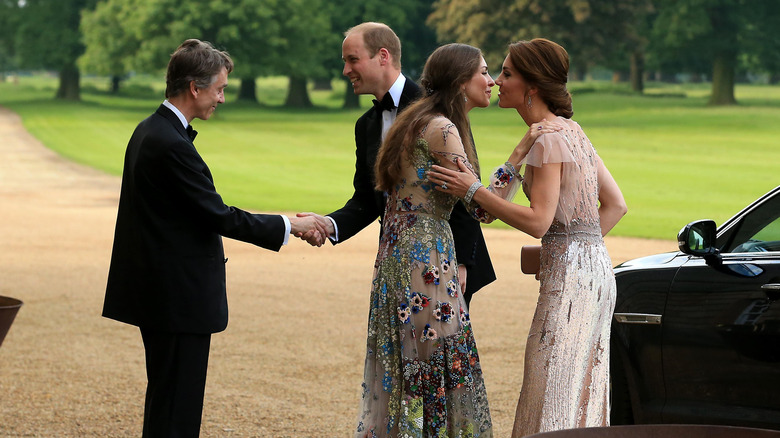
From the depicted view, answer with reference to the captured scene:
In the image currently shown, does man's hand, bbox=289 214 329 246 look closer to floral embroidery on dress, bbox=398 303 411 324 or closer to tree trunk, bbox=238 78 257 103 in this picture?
floral embroidery on dress, bbox=398 303 411 324

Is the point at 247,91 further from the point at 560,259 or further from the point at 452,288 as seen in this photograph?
the point at 560,259

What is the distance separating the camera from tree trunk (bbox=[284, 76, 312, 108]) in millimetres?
63000

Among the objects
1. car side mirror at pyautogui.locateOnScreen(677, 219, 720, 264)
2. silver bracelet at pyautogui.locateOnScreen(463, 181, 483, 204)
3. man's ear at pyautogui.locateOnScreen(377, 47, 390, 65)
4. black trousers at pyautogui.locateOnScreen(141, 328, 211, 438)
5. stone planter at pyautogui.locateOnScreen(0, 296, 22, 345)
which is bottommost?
A: black trousers at pyautogui.locateOnScreen(141, 328, 211, 438)

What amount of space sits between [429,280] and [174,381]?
40.5 inches

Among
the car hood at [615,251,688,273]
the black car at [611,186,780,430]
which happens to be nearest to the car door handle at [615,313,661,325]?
the black car at [611,186,780,430]

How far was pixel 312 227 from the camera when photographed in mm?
4918

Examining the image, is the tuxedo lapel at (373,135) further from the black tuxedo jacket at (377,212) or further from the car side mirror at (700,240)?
the car side mirror at (700,240)

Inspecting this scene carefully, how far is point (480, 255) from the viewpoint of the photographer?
4469mm

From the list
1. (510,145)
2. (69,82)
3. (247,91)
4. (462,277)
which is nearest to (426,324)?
(462,277)

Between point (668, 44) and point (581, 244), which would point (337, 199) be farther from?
point (668, 44)

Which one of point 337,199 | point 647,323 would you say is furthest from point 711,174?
point 647,323

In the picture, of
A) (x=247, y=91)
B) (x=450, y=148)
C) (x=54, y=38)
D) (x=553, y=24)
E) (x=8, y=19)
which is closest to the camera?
(x=450, y=148)

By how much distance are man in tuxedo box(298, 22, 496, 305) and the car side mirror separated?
0.77m

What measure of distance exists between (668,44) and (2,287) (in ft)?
155
